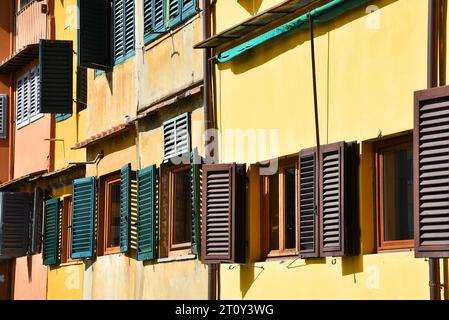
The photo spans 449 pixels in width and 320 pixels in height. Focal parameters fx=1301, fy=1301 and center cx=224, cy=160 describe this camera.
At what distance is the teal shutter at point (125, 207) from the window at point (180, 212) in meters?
1.10

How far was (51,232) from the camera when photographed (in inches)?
826

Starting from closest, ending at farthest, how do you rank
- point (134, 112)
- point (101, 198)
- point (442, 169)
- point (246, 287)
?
point (442, 169) < point (246, 287) < point (134, 112) < point (101, 198)

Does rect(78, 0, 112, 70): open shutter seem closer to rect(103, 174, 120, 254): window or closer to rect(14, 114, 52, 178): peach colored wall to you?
rect(103, 174, 120, 254): window

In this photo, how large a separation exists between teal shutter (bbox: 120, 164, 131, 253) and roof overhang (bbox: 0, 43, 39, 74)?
5.62 m

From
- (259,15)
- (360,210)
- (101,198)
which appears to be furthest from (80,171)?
(360,210)

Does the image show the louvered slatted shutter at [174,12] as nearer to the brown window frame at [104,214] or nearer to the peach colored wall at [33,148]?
the brown window frame at [104,214]

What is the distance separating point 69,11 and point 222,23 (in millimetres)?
6796

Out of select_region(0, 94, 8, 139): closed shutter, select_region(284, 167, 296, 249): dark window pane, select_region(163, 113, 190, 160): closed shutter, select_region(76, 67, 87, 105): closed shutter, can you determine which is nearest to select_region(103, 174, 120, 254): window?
select_region(76, 67, 87, 105): closed shutter

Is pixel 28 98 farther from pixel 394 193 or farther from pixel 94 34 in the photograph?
pixel 394 193

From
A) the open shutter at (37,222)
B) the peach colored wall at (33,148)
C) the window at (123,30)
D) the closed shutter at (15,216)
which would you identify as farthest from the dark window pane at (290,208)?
the closed shutter at (15,216)

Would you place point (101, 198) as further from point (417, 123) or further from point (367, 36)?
point (417, 123)

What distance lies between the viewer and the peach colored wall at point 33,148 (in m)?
21.7

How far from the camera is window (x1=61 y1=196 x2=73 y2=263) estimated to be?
20.5 meters

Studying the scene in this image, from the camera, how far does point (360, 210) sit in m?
11.6
